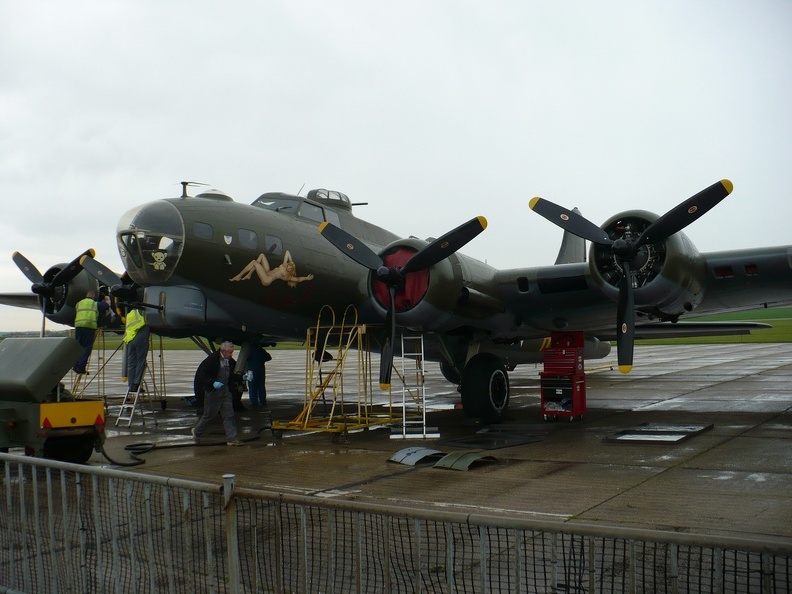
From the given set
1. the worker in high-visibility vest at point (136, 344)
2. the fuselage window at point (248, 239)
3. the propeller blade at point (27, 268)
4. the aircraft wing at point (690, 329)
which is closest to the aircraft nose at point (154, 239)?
the fuselage window at point (248, 239)

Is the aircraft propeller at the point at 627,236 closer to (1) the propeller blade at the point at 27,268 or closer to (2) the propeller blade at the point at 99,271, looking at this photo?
(2) the propeller blade at the point at 99,271

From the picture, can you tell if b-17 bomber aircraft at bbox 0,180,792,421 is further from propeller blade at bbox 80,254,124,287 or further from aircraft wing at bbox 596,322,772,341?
aircraft wing at bbox 596,322,772,341

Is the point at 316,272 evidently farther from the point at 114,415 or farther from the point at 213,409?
the point at 114,415

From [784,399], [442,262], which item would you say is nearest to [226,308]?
[442,262]

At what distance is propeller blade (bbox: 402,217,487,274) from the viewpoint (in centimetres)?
1260

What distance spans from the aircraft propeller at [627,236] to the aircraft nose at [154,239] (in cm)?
682

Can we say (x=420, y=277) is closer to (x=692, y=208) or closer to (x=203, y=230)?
(x=203, y=230)

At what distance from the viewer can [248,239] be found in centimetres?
1326

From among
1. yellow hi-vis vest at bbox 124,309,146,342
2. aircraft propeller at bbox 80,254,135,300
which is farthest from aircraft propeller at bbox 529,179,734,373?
aircraft propeller at bbox 80,254,135,300

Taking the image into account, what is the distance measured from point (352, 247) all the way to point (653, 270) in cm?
531

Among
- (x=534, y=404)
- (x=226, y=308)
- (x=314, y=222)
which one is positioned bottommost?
(x=534, y=404)

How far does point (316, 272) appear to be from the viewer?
1435cm

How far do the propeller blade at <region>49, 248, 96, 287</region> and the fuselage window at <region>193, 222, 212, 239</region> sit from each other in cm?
570

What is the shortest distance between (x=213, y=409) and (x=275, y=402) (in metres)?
8.38
